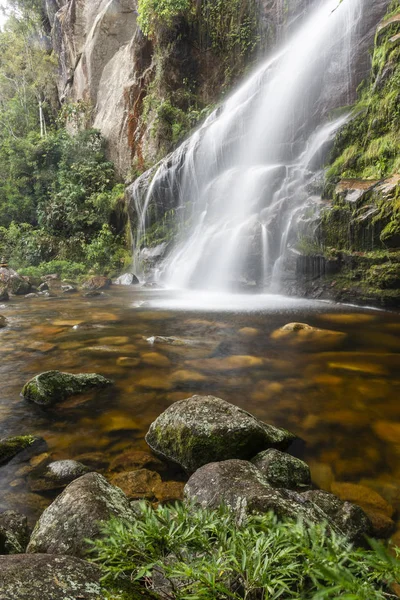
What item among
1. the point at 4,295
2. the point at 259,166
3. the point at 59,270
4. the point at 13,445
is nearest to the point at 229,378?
the point at 13,445

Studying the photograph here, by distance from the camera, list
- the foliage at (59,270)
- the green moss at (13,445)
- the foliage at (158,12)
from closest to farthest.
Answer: the green moss at (13,445), the foliage at (158,12), the foliage at (59,270)

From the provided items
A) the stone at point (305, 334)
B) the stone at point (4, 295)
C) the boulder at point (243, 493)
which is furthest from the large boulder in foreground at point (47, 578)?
the stone at point (4, 295)

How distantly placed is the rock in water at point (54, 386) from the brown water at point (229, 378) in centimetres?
12

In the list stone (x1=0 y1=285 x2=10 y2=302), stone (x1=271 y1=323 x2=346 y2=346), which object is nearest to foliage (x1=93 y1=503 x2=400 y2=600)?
stone (x1=271 y1=323 x2=346 y2=346)

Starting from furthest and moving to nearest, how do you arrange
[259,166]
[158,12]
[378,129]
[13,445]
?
[158,12]
[259,166]
[378,129]
[13,445]

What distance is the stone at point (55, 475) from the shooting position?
280 cm

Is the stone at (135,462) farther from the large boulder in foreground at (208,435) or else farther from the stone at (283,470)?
the stone at (283,470)

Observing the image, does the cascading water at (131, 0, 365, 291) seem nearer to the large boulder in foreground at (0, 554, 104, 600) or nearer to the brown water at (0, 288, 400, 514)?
the brown water at (0, 288, 400, 514)

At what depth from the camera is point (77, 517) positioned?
6.27 ft

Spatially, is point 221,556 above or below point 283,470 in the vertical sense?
above

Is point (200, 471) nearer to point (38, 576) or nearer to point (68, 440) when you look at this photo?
point (38, 576)

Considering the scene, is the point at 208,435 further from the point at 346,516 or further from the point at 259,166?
the point at 259,166

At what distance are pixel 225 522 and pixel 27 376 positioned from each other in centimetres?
471

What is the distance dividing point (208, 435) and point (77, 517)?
1.29 metres
